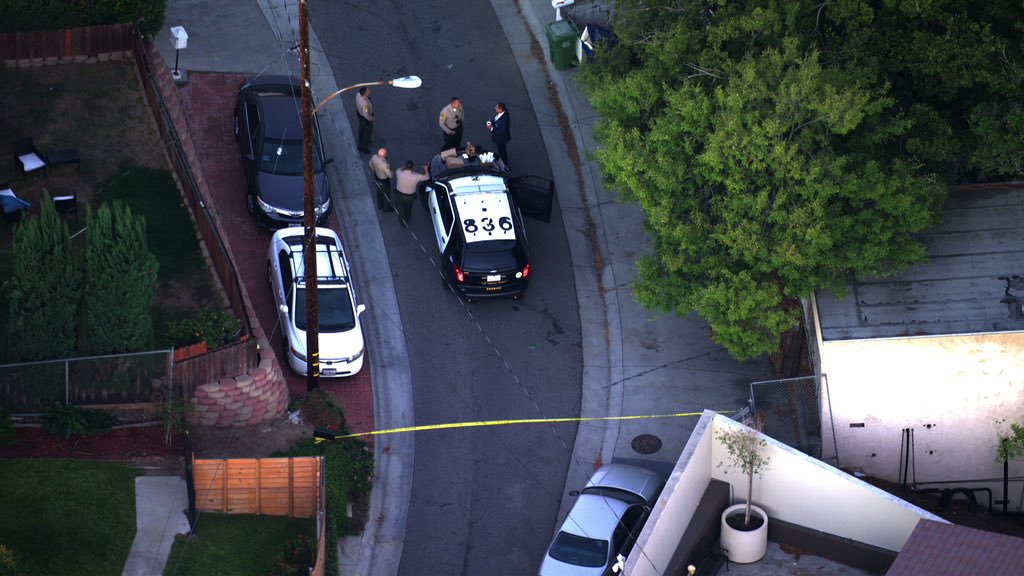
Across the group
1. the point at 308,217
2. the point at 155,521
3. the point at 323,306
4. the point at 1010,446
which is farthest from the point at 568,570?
the point at 1010,446

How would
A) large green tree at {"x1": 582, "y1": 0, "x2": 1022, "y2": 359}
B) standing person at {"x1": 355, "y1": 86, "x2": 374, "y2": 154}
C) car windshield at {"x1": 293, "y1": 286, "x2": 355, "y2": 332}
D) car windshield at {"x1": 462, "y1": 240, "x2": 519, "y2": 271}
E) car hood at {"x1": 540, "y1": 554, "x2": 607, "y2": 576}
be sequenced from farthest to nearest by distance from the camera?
1. standing person at {"x1": 355, "y1": 86, "x2": 374, "y2": 154}
2. car windshield at {"x1": 462, "y1": 240, "x2": 519, "y2": 271}
3. car windshield at {"x1": 293, "y1": 286, "x2": 355, "y2": 332}
4. large green tree at {"x1": 582, "y1": 0, "x2": 1022, "y2": 359}
5. car hood at {"x1": 540, "y1": 554, "x2": 607, "y2": 576}

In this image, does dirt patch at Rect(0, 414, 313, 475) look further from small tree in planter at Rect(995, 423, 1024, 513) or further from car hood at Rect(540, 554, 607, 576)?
small tree in planter at Rect(995, 423, 1024, 513)

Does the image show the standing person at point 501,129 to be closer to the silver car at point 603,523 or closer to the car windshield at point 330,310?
the car windshield at point 330,310

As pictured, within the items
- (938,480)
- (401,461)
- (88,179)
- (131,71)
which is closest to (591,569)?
(401,461)

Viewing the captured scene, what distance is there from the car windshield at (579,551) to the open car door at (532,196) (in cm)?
933

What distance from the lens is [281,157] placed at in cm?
3331

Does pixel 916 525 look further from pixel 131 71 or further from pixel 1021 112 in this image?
pixel 131 71

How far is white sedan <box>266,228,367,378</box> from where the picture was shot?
100 feet

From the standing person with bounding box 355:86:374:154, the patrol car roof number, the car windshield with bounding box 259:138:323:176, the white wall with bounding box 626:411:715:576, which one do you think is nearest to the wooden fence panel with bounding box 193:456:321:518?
the white wall with bounding box 626:411:715:576

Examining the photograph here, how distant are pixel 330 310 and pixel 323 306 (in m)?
0.17

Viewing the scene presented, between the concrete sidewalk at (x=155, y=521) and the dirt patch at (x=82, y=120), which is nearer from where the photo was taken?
the concrete sidewalk at (x=155, y=521)

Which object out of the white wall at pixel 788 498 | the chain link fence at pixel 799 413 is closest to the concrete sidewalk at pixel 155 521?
the white wall at pixel 788 498

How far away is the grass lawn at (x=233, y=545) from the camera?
83.9ft

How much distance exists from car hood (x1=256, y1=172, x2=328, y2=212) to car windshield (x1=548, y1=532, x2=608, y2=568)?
9.97 m
